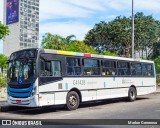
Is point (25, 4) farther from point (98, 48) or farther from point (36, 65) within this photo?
point (36, 65)

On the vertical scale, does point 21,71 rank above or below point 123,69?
below

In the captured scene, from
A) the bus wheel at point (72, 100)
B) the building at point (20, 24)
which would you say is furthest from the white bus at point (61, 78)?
the building at point (20, 24)

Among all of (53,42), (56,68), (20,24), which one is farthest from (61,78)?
(20,24)

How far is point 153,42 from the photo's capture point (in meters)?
66.1

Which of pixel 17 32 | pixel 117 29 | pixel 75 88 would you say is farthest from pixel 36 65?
pixel 17 32

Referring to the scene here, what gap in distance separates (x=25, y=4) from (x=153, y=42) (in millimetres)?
30875

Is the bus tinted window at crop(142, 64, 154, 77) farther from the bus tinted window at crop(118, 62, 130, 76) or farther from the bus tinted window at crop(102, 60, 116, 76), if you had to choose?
the bus tinted window at crop(102, 60, 116, 76)

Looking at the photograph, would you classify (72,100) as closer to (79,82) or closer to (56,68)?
(79,82)

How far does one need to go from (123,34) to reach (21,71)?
46379 millimetres

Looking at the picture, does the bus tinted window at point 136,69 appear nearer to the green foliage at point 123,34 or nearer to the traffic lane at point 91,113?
the traffic lane at point 91,113

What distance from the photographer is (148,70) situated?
22641 millimetres

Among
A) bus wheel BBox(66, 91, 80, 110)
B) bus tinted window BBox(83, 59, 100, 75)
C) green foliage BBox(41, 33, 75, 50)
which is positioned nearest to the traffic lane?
bus wheel BBox(66, 91, 80, 110)

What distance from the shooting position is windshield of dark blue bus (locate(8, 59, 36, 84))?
14469mm

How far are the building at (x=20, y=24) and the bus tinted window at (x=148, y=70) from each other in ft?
169
